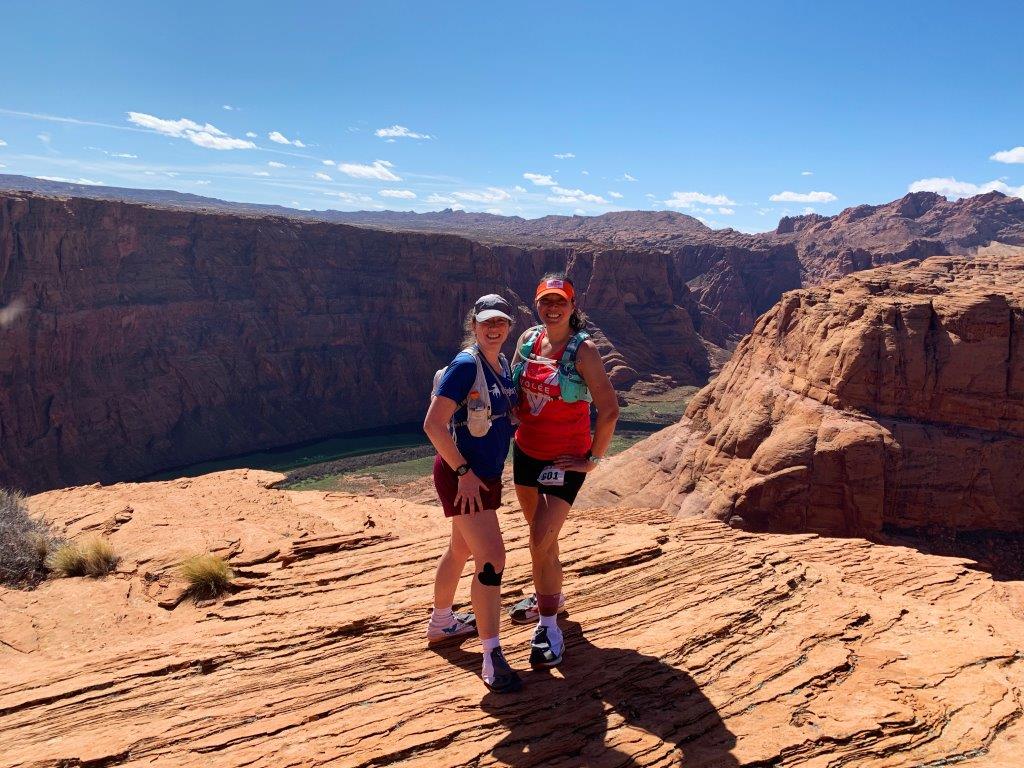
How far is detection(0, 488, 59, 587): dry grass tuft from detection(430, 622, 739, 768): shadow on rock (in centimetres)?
589

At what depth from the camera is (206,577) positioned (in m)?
6.61

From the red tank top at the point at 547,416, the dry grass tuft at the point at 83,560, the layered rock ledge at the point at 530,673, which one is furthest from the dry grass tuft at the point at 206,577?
the red tank top at the point at 547,416

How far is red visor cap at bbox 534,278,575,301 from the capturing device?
14.5 ft

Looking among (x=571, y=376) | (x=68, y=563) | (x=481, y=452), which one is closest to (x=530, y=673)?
(x=481, y=452)

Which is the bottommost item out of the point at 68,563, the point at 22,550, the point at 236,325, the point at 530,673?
the point at 68,563

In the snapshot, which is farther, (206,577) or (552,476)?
(206,577)

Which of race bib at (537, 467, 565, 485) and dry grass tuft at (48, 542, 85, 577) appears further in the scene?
dry grass tuft at (48, 542, 85, 577)

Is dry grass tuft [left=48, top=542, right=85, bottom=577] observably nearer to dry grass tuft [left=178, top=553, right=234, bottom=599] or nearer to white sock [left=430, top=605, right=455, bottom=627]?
dry grass tuft [left=178, top=553, right=234, bottom=599]

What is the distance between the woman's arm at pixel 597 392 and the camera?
4336mm

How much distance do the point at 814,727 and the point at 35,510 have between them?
13.0 meters

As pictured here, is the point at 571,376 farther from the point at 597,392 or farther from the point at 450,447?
the point at 450,447

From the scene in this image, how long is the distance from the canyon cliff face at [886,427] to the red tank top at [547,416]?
628 inches

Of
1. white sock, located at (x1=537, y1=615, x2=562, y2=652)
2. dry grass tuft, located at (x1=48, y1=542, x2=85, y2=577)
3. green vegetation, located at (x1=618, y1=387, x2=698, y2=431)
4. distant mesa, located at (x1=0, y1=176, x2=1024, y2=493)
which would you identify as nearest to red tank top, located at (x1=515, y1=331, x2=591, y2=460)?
white sock, located at (x1=537, y1=615, x2=562, y2=652)

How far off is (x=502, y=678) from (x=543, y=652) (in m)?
0.38
